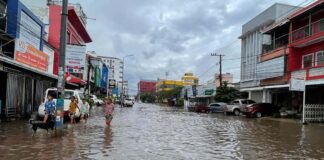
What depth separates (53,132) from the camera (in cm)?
1709

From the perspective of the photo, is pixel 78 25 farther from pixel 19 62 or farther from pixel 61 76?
pixel 61 76

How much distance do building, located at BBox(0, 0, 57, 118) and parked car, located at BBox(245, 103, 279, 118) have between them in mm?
20698

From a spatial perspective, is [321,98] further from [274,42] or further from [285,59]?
[274,42]

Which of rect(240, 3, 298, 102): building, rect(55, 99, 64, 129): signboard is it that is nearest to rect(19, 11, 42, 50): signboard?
rect(55, 99, 64, 129): signboard

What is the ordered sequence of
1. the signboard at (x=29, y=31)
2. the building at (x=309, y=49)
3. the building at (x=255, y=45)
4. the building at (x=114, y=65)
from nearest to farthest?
the signboard at (x=29, y=31), the building at (x=309, y=49), the building at (x=255, y=45), the building at (x=114, y=65)

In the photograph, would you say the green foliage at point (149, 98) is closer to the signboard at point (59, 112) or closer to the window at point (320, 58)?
the window at point (320, 58)

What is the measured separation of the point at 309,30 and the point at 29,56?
23048 millimetres

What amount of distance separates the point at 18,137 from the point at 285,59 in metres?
29.8

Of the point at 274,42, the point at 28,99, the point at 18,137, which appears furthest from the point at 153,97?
the point at 18,137

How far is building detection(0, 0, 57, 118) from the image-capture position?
2272cm

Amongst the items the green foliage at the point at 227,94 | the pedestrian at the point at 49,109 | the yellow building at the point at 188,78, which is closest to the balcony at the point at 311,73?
the pedestrian at the point at 49,109

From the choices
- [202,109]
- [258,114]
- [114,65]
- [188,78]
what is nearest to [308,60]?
[258,114]

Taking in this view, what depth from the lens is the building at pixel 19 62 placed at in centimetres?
2272

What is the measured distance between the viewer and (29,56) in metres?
26.4
